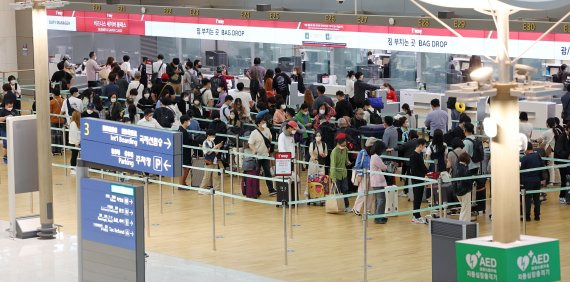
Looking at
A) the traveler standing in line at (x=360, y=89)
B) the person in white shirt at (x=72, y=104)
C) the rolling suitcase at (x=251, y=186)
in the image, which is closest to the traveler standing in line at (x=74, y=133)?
the person in white shirt at (x=72, y=104)

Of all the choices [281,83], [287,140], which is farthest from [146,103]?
[287,140]

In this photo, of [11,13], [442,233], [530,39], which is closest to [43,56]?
[442,233]

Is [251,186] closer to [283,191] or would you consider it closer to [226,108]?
[283,191]

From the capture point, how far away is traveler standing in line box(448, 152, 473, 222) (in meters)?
18.0

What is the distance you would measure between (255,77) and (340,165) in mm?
8910

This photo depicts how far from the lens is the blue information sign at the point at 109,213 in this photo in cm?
1390

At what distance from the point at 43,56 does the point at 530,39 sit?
8.86 metres

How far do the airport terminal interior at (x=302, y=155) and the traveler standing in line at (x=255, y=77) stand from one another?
0.15 feet

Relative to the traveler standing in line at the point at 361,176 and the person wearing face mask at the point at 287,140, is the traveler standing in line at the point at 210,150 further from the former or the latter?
the traveler standing in line at the point at 361,176

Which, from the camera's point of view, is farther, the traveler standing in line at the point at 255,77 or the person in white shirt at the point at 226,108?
the traveler standing in line at the point at 255,77

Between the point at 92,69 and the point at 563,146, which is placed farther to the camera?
the point at 92,69

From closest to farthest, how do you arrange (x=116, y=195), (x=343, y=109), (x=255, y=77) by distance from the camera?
(x=116, y=195) < (x=343, y=109) < (x=255, y=77)

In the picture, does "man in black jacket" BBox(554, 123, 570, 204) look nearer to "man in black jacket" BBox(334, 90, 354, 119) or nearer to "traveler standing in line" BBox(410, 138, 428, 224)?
"traveler standing in line" BBox(410, 138, 428, 224)

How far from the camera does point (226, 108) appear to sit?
936 inches
